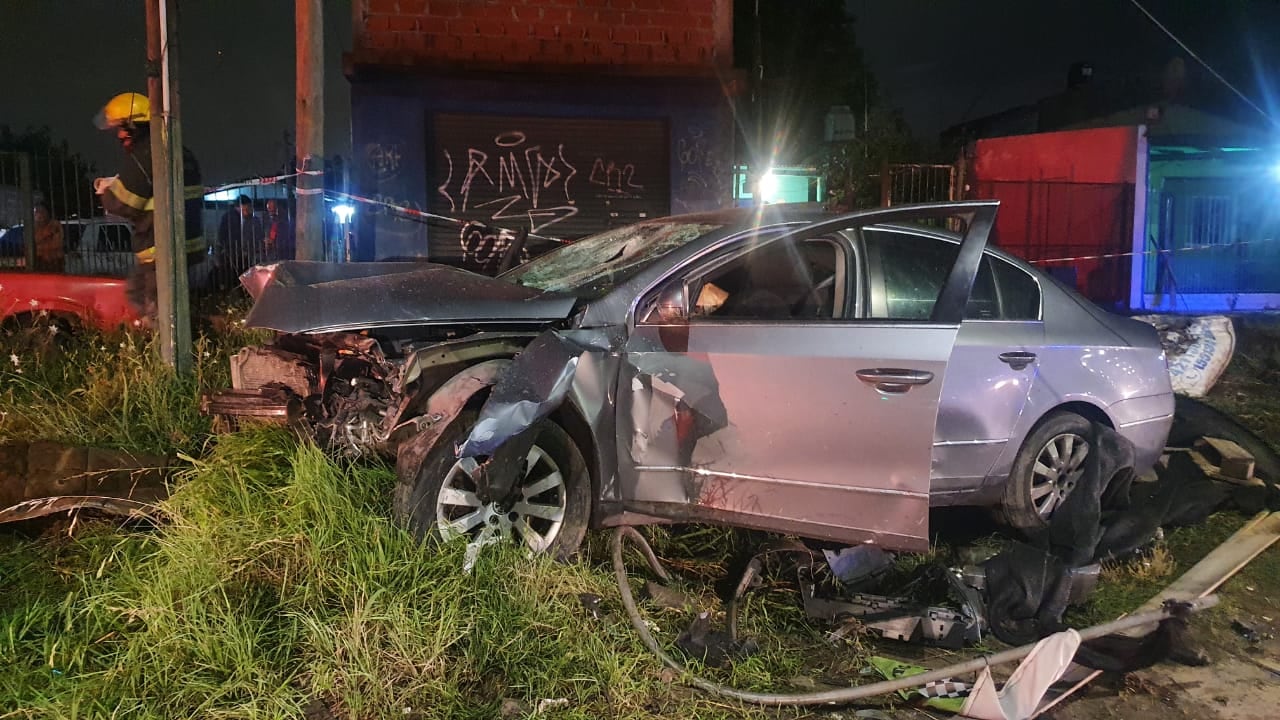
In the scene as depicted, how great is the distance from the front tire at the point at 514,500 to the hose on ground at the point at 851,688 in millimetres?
283

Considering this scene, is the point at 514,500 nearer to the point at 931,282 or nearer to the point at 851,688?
the point at 851,688

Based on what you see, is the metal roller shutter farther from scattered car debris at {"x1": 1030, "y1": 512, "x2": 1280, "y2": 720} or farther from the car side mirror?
scattered car debris at {"x1": 1030, "y1": 512, "x2": 1280, "y2": 720}

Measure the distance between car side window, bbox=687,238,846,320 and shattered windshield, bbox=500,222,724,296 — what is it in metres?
0.25

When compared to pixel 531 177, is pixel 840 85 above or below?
above

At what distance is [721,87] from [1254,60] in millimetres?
11604

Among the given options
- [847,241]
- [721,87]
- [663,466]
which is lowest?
[663,466]

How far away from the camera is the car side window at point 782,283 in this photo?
381 centimetres

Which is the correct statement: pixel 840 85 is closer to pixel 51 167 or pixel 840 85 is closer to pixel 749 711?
pixel 51 167

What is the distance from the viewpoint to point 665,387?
340cm

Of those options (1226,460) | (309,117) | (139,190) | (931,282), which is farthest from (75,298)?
(1226,460)

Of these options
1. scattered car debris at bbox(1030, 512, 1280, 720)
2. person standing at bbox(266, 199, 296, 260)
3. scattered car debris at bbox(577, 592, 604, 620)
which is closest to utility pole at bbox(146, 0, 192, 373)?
person standing at bbox(266, 199, 296, 260)

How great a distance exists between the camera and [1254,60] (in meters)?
15.2

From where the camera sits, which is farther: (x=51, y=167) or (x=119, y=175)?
(x=51, y=167)

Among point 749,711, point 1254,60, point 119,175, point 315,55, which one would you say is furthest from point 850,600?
point 1254,60
